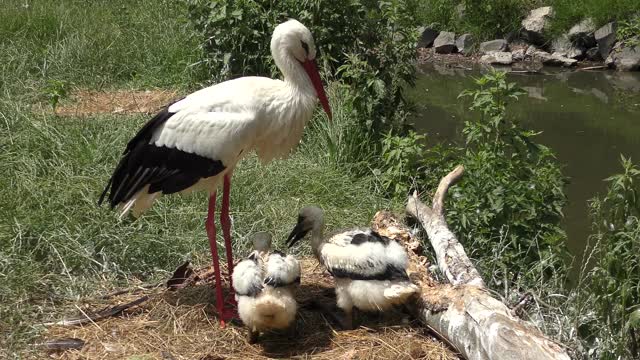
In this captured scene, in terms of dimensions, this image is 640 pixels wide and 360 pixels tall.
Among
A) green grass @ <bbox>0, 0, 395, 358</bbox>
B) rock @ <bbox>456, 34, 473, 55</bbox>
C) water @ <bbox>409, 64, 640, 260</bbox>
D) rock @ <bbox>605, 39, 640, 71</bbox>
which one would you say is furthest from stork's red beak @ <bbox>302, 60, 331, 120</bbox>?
rock @ <bbox>456, 34, 473, 55</bbox>

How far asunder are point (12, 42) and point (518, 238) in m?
7.12

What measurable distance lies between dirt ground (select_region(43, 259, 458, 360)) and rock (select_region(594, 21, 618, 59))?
12.2 m

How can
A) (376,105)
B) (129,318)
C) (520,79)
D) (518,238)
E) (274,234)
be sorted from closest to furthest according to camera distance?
1. (129,318)
2. (518,238)
3. (274,234)
4. (376,105)
5. (520,79)

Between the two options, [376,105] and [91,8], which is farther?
[91,8]

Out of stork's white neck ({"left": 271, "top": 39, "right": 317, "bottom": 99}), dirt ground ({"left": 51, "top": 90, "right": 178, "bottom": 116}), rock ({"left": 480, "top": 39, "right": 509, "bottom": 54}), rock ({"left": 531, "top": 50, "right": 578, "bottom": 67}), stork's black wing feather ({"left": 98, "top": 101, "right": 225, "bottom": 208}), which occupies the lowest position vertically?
rock ({"left": 531, "top": 50, "right": 578, "bottom": 67})

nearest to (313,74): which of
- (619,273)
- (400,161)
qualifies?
(619,273)

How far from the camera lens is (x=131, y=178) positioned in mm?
4930

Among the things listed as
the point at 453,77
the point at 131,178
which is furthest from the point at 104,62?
the point at 453,77

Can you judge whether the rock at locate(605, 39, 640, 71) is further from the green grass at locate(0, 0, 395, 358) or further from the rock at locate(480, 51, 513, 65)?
the green grass at locate(0, 0, 395, 358)

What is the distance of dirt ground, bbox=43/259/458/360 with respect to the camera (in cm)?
452

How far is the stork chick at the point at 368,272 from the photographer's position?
4559mm

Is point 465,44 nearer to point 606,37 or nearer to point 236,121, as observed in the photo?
point 606,37

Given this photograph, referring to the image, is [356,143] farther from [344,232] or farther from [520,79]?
[520,79]

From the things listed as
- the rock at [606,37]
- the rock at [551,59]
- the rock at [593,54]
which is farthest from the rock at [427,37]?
the rock at [606,37]
